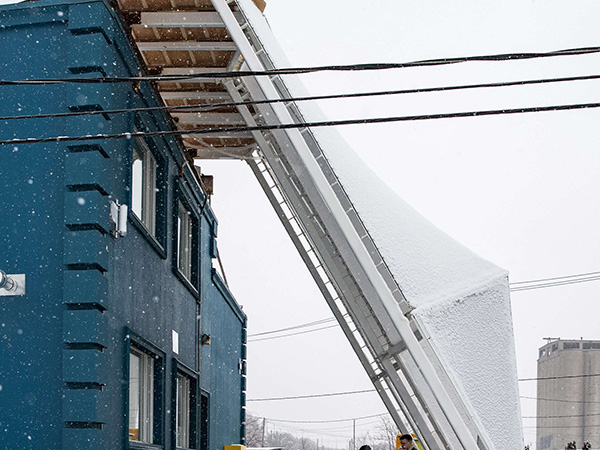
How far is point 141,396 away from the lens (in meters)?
11.0

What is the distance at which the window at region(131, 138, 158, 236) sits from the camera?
36.6 feet

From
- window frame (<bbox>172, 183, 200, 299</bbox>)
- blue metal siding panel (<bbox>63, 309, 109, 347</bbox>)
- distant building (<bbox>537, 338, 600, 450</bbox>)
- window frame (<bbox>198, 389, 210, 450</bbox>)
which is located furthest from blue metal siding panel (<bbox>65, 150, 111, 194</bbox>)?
distant building (<bbox>537, 338, 600, 450</bbox>)

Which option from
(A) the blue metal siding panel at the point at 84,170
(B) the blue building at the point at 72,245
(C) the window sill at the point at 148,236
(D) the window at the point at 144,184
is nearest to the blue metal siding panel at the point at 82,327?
(B) the blue building at the point at 72,245

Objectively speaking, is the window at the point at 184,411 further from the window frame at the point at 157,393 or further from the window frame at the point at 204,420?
the window frame at the point at 157,393

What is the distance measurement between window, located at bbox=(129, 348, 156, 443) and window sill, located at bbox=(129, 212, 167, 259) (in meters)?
1.48

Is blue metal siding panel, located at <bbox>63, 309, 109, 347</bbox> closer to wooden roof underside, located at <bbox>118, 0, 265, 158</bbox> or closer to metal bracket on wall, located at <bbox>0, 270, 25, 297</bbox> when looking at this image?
metal bracket on wall, located at <bbox>0, 270, 25, 297</bbox>

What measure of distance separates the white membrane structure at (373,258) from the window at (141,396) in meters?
2.88

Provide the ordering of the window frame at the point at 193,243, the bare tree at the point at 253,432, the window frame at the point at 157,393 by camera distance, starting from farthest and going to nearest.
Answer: the bare tree at the point at 253,432
the window frame at the point at 193,243
the window frame at the point at 157,393

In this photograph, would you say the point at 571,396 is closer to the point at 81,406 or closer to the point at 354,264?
the point at 354,264

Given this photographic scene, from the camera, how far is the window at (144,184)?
11148 mm

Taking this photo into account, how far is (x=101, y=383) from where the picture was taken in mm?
8375

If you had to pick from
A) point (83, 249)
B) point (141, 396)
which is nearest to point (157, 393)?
point (141, 396)

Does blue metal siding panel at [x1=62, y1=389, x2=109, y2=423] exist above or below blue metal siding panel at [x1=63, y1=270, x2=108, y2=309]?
below

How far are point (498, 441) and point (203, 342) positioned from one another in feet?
21.8
